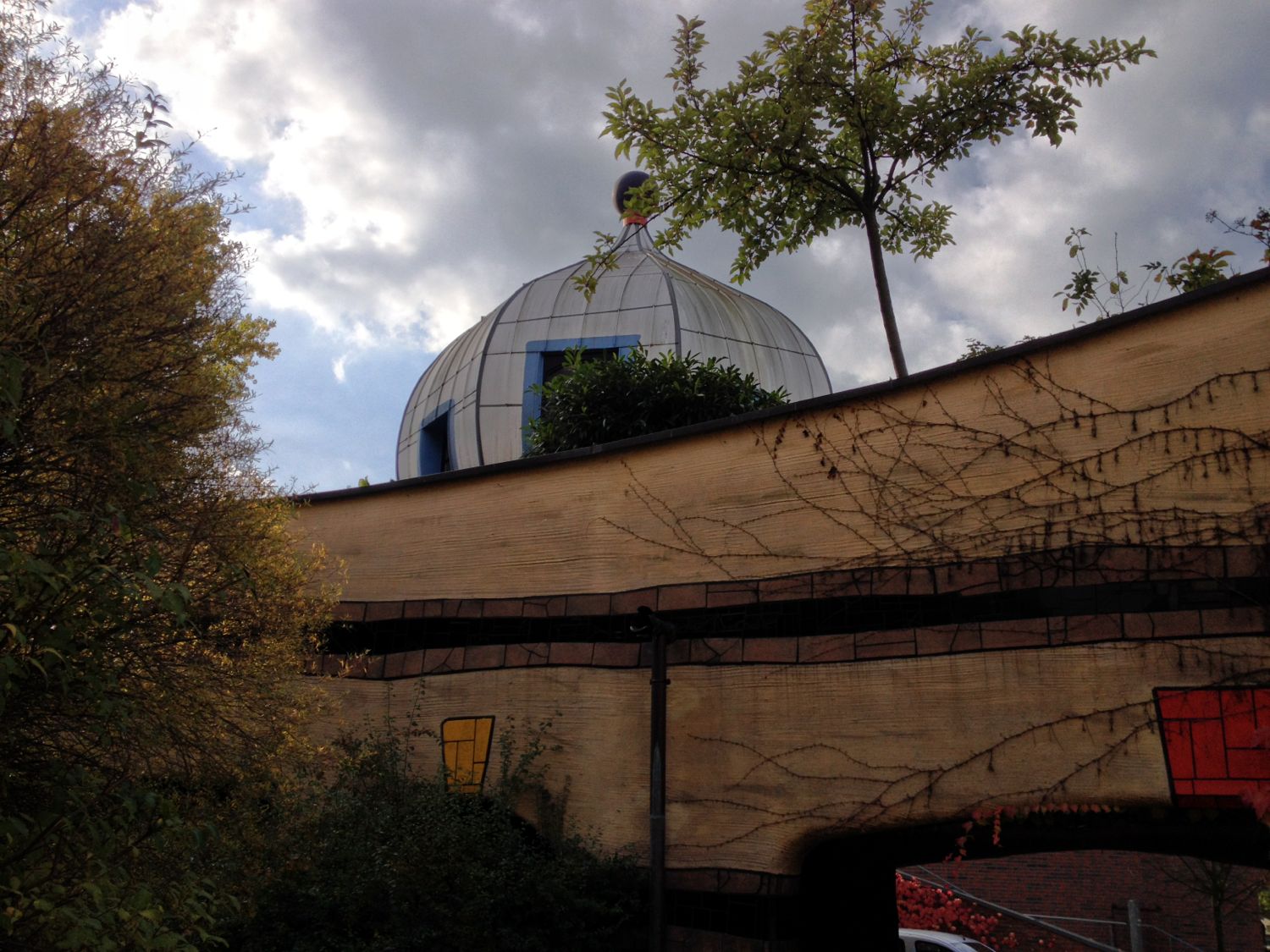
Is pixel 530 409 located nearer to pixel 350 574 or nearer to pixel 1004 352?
pixel 350 574

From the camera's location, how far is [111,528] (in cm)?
383

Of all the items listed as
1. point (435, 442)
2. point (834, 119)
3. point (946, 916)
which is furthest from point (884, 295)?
point (946, 916)

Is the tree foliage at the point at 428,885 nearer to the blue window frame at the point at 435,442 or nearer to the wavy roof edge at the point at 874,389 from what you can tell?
the wavy roof edge at the point at 874,389

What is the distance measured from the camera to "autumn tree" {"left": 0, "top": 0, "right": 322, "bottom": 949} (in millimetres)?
3611

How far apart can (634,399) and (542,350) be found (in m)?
2.93

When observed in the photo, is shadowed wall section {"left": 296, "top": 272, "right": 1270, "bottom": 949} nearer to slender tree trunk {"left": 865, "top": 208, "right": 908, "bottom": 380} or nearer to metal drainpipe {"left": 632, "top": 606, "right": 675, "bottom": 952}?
metal drainpipe {"left": 632, "top": 606, "right": 675, "bottom": 952}

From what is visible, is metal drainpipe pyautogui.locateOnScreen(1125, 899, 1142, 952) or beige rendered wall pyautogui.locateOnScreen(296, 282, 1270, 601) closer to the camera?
beige rendered wall pyautogui.locateOnScreen(296, 282, 1270, 601)

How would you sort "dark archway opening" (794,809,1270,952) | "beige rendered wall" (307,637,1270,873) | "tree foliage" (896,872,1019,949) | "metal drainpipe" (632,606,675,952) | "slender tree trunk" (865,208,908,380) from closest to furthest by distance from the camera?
"beige rendered wall" (307,637,1270,873) → "dark archway opening" (794,809,1270,952) → "metal drainpipe" (632,606,675,952) → "slender tree trunk" (865,208,908,380) → "tree foliage" (896,872,1019,949)

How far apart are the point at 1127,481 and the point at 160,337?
14.9ft

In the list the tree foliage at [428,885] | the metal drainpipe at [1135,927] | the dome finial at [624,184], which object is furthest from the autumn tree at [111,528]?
the metal drainpipe at [1135,927]

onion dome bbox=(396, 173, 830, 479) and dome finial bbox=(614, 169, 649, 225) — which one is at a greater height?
dome finial bbox=(614, 169, 649, 225)

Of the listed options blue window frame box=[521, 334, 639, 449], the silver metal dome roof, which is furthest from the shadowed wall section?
the silver metal dome roof

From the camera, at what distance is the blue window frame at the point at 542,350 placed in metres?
11.1

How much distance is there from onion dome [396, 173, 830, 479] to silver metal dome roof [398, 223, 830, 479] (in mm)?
13
